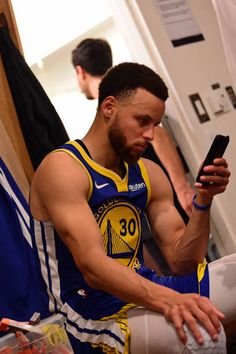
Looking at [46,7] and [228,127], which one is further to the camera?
[46,7]

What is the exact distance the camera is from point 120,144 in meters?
1.42

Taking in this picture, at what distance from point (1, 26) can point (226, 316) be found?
131 centimetres

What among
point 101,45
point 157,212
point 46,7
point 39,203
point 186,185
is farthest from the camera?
A: point 46,7

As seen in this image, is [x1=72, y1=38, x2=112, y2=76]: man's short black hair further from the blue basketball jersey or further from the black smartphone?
the black smartphone

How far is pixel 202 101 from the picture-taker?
227 centimetres

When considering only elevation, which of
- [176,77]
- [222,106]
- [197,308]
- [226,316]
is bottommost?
[226,316]

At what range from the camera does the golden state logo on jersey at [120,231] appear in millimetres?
1335

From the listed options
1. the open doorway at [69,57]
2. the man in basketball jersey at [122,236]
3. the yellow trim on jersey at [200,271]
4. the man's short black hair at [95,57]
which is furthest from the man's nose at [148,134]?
the open doorway at [69,57]

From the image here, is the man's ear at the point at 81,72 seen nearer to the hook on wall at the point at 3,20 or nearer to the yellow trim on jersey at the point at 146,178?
the hook on wall at the point at 3,20

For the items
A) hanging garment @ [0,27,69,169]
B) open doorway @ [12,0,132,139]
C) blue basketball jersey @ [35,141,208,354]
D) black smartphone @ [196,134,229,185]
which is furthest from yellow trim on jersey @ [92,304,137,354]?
open doorway @ [12,0,132,139]

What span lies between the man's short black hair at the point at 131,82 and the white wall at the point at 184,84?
783 millimetres

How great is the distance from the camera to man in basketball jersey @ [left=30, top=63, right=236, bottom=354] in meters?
1.15

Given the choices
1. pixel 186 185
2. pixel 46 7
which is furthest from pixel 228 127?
pixel 46 7

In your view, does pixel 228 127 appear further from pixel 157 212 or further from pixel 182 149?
pixel 157 212
